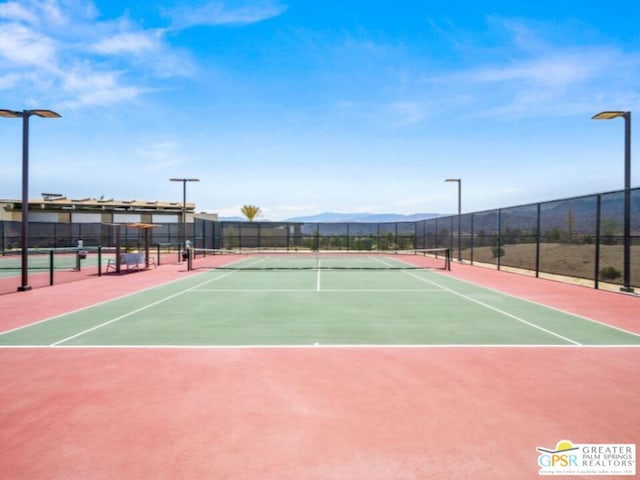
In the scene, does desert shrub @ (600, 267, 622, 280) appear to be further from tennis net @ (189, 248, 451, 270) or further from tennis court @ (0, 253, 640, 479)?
tennis court @ (0, 253, 640, 479)

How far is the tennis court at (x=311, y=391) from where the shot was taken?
3.86 metres

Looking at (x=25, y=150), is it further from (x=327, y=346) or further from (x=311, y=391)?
(x=311, y=391)

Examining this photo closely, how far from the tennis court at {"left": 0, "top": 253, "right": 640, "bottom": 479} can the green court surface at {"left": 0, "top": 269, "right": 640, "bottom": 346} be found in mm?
68

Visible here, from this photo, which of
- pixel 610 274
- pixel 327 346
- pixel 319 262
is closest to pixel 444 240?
pixel 319 262

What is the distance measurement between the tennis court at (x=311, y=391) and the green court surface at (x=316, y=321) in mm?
68

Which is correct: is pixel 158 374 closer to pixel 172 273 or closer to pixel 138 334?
pixel 138 334

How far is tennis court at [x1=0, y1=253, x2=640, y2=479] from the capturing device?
3.86 m

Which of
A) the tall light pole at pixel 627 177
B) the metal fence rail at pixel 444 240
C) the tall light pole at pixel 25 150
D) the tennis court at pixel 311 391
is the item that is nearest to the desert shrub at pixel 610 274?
the metal fence rail at pixel 444 240

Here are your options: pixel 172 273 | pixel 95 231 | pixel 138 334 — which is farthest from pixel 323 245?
pixel 138 334

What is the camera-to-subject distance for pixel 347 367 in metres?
6.24

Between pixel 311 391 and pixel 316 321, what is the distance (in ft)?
13.4

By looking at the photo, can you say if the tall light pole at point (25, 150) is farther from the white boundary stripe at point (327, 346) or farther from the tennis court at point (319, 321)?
the white boundary stripe at point (327, 346)

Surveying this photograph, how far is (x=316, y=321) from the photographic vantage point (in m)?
9.42

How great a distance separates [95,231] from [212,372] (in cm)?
4437
